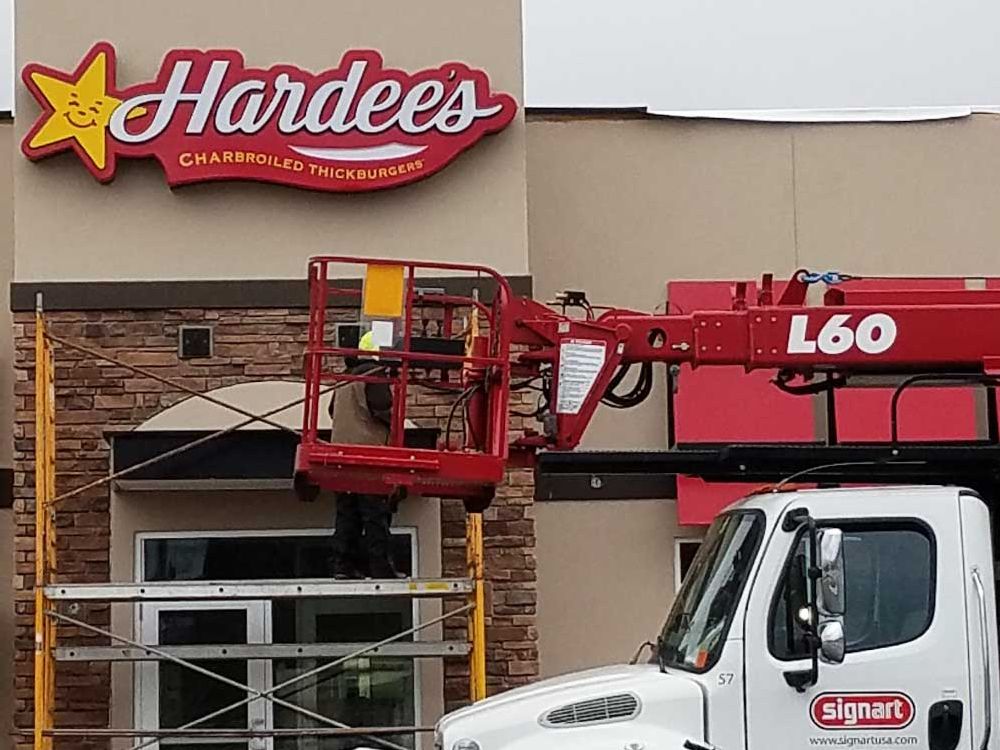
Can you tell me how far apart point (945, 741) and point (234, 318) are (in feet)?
23.2

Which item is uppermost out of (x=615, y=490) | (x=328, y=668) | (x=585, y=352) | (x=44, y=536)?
(x=585, y=352)

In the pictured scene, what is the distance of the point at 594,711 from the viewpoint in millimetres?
7730

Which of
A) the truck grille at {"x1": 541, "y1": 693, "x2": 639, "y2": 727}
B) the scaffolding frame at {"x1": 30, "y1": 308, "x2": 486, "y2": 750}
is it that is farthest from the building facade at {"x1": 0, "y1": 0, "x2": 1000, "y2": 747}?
the truck grille at {"x1": 541, "y1": 693, "x2": 639, "y2": 727}

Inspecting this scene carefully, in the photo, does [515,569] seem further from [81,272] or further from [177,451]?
[81,272]

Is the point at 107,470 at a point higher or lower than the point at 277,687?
higher

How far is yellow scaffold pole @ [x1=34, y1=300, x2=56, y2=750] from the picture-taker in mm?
11922

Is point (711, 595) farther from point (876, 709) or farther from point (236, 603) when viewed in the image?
point (236, 603)

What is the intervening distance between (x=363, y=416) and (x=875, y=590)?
4092 millimetres

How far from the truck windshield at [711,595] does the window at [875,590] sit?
0.22 m

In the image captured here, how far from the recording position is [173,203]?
1320 centimetres

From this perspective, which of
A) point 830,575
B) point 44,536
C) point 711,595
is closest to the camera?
point 830,575

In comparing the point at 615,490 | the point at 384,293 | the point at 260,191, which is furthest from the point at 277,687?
the point at 384,293

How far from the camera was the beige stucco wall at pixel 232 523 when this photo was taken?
12.9m

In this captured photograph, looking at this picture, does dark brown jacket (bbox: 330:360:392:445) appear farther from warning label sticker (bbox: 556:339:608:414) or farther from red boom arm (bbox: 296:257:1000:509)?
warning label sticker (bbox: 556:339:608:414)
